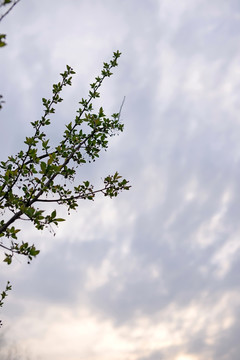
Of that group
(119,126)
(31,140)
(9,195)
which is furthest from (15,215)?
(119,126)

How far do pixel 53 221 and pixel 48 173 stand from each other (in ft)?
3.30

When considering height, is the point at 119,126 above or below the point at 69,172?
above

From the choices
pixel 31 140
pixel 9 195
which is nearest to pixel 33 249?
pixel 9 195

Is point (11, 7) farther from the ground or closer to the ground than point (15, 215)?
farther from the ground

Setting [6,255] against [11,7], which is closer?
[11,7]

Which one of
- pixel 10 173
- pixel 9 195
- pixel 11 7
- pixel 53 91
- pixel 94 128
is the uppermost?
pixel 53 91

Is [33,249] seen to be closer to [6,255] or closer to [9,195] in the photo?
[6,255]

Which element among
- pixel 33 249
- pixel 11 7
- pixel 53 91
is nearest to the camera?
pixel 11 7

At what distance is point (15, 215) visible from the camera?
235 inches

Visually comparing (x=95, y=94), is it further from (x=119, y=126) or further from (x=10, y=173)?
(x=10, y=173)

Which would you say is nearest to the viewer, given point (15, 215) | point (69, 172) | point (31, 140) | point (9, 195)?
point (15, 215)

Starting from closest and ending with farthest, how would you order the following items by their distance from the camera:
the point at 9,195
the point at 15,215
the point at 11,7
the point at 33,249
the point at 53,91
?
the point at 11,7 < the point at 33,249 < the point at 15,215 < the point at 9,195 < the point at 53,91

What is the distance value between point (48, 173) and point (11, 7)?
295 cm

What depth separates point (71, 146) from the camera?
303 inches
